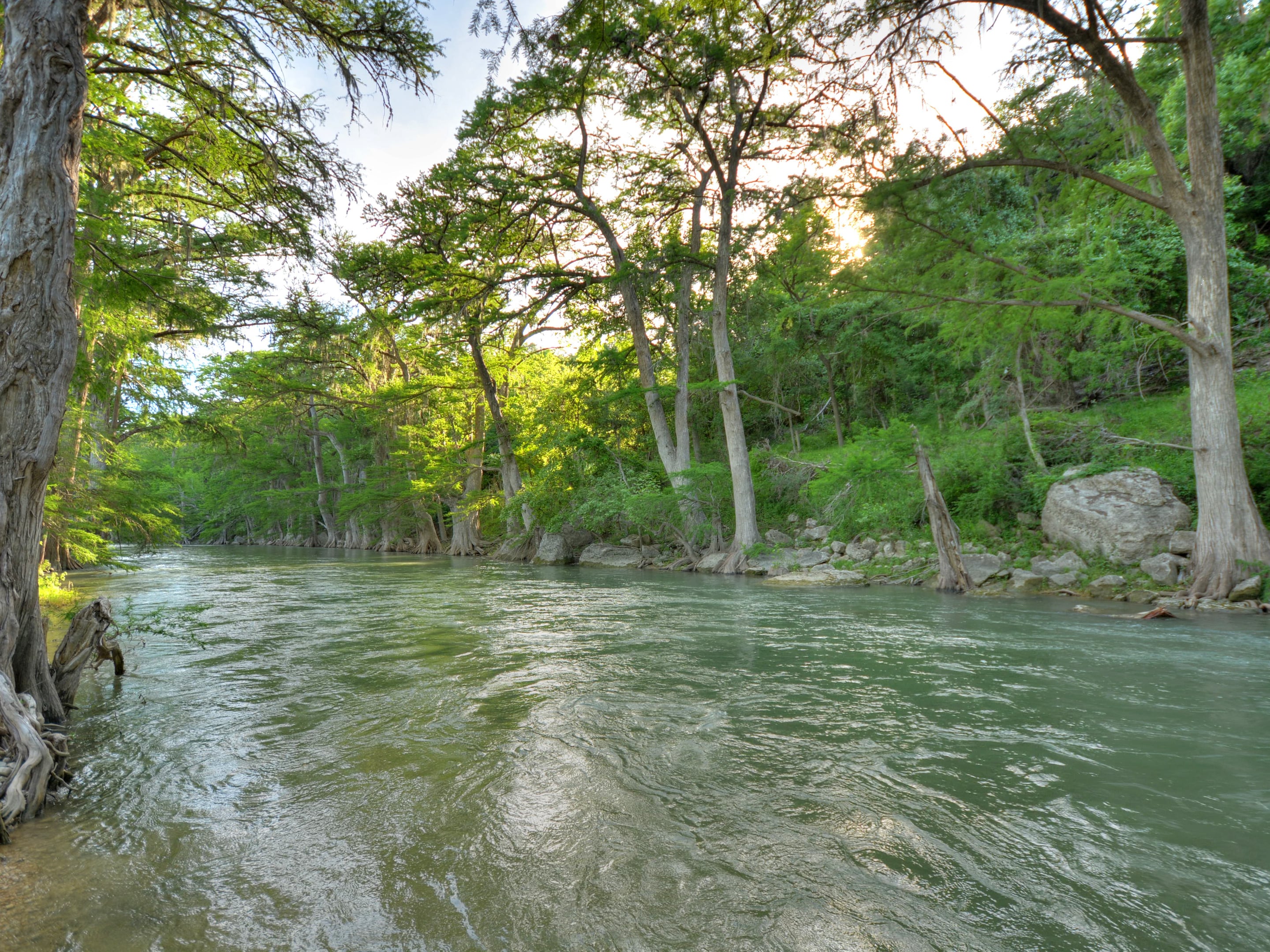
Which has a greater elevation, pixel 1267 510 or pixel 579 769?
pixel 1267 510

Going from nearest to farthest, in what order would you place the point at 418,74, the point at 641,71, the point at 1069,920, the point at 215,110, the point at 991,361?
the point at 1069,920 → the point at 418,74 → the point at 215,110 → the point at 991,361 → the point at 641,71

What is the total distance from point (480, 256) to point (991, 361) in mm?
15419

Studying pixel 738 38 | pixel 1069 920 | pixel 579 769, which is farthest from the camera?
pixel 738 38

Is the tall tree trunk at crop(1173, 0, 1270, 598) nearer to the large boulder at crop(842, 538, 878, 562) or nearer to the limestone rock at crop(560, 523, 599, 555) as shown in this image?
the large boulder at crop(842, 538, 878, 562)

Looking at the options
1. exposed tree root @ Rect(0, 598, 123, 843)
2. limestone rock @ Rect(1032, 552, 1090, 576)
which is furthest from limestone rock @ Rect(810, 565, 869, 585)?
exposed tree root @ Rect(0, 598, 123, 843)

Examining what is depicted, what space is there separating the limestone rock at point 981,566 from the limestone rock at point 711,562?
6034mm

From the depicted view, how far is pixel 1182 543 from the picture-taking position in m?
9.41

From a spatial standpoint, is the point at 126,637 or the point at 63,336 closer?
the point at 63,336

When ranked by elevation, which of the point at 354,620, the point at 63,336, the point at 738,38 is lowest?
the point at 354,620

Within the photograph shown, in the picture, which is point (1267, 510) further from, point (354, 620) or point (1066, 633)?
point (354, 620)

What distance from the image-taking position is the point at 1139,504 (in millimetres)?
10062

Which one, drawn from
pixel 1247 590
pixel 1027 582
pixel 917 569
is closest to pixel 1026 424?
pixel 917 569

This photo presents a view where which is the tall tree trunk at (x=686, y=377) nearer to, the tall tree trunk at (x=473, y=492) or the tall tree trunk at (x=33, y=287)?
the tall tree trunk at (x=473, y=492)

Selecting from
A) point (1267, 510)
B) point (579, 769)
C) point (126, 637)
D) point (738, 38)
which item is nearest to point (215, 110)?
point (126, 637)
